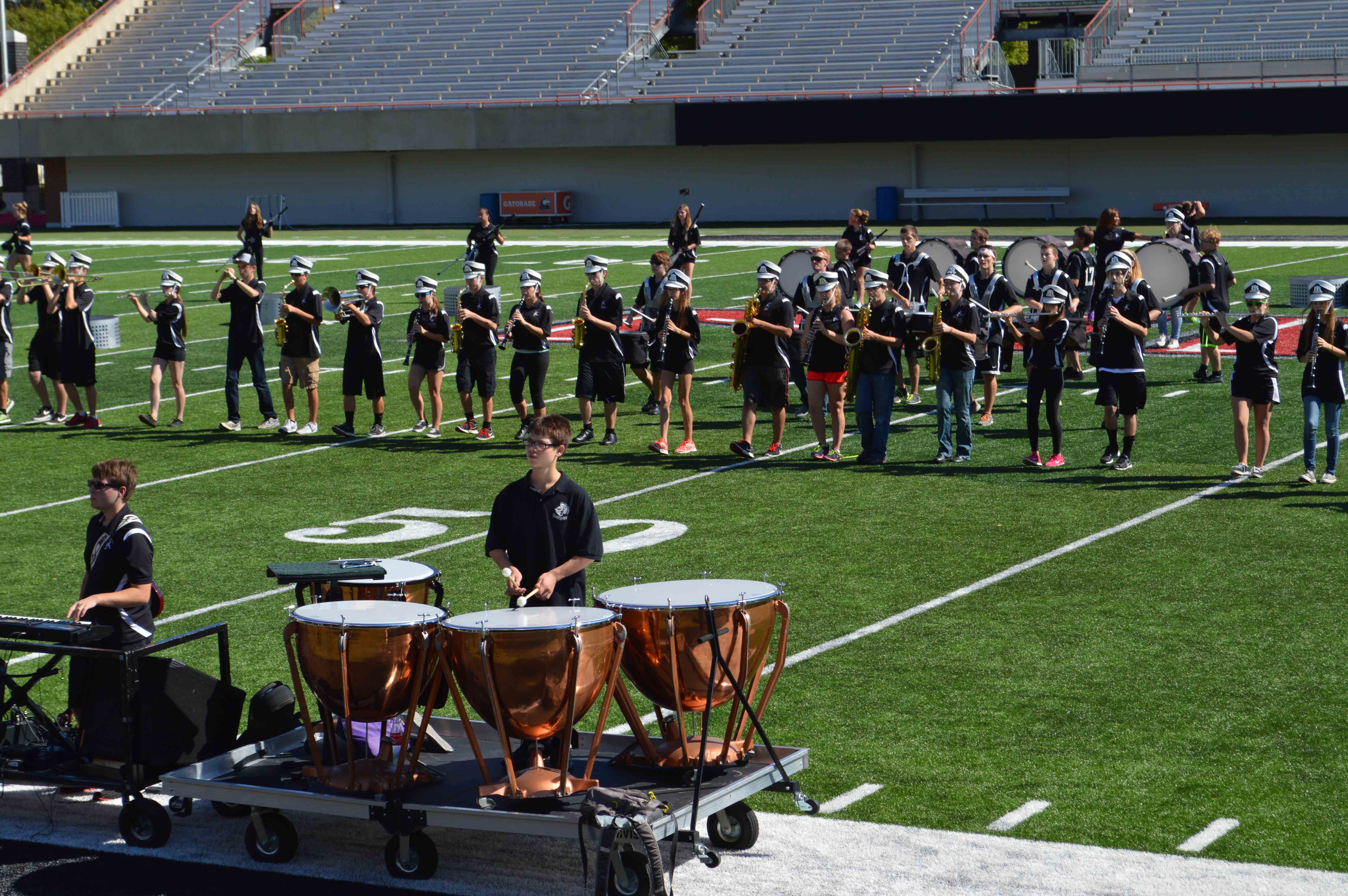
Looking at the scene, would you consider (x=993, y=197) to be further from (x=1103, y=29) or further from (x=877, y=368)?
(x=877, y=368)

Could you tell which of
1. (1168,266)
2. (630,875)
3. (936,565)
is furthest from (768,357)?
(630,875)

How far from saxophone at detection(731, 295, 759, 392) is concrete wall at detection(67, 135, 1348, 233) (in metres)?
29.2

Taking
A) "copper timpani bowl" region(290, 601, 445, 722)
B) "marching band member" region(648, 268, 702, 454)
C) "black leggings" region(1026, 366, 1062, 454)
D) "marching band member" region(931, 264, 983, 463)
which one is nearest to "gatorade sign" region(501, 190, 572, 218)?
"marching band member" region(648, 268, 702, 454)

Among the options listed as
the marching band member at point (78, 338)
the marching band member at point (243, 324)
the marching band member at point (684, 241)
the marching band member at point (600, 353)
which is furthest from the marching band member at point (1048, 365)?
the marching band member at point (78, 338)

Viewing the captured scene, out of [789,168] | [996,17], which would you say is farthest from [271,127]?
[996,17]

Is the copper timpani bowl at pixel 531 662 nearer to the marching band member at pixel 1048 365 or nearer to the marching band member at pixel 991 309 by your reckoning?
the marching band member at pixel 1048 365

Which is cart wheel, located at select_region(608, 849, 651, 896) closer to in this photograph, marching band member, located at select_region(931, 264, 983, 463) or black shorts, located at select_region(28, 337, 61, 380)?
marching band member, located at select_region(931, 264, 983, 463)

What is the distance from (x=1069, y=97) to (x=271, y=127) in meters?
24.8

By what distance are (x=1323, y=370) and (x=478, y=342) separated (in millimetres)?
7903

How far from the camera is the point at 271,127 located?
178 ft

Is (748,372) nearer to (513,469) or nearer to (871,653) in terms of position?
(513,469)

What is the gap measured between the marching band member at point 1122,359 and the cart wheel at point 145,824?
10.2m

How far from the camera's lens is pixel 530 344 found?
17.0m

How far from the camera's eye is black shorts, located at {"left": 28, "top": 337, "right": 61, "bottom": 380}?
61.6ft
